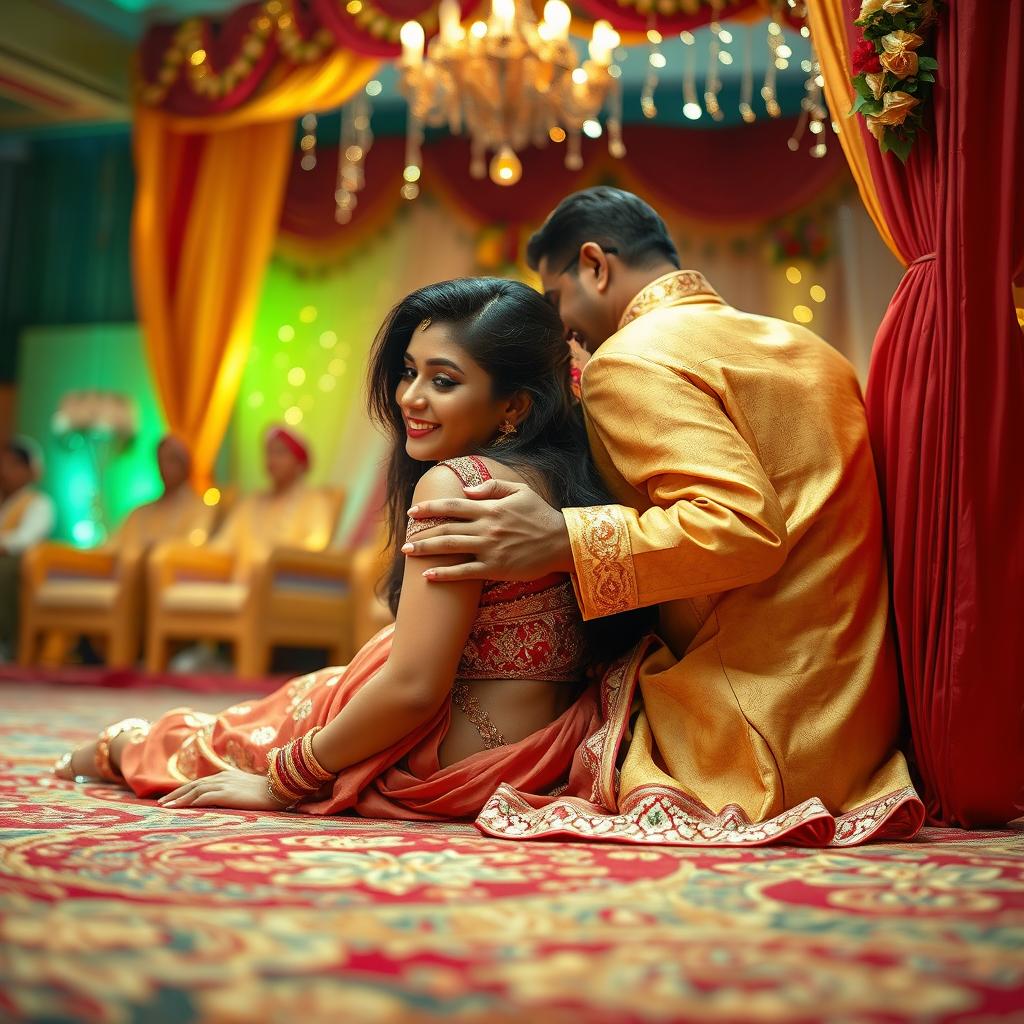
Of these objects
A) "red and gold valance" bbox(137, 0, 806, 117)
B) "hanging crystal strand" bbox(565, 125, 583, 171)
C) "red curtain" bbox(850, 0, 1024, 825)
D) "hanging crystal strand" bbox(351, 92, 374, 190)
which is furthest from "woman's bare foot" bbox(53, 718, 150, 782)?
"hanging crystal strand" bbox(351, 92, 374, 190)

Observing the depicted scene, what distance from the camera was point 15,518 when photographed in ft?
25.3

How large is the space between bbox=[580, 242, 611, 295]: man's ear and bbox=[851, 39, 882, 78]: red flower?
57cm

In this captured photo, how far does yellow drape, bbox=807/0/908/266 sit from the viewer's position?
2371 mm

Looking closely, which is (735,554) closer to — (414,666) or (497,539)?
(497,539)

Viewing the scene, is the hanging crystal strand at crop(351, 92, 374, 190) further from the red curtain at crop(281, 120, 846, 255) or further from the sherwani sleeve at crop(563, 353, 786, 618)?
the sherwani sleeve at crop(563, 353, 786, 618)

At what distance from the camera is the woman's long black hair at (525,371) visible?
2076mm

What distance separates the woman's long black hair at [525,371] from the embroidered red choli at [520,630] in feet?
0.28

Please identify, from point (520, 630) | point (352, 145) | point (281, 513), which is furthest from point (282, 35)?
point (520, 630)

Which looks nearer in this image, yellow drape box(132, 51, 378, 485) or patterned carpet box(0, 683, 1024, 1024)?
patterned carpet box(0, 683, 1024, 1024)

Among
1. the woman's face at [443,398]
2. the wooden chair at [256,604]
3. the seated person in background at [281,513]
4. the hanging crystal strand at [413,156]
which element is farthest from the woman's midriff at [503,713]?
the hanging crystal strand at [413,156]

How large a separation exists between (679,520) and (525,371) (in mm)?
440

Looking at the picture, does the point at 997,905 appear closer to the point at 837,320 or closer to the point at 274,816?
the point at 274,816

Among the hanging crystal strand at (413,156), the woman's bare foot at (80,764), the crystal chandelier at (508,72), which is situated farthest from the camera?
the hanging crystal strand at (413,156)

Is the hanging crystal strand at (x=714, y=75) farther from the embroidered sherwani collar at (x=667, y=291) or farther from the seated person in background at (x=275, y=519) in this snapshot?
the embroidered sherwani collar at (x=667, y=291)
